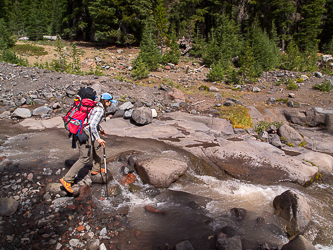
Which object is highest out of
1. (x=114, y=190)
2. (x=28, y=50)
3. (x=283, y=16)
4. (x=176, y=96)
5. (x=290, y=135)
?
(x=283, y=16)

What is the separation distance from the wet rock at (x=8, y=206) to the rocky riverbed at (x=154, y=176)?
0.02 meters

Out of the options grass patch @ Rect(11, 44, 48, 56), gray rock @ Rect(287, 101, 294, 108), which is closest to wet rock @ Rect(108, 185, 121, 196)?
gray rock @ Rect(287, 101, 294, 108)

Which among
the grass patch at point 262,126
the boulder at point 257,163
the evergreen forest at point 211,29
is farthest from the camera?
the evergreen forest at point 211,29

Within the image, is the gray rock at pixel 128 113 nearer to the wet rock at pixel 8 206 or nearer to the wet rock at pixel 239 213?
the wet rock at pixel 8 206

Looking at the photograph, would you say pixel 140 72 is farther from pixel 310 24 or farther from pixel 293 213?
pixel 310 24

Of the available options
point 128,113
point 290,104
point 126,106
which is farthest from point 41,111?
point 290,104

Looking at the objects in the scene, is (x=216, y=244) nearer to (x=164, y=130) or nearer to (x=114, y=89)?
(x=164, y=130)

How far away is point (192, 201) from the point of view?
5.62 meters

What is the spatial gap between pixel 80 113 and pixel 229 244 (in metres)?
4.13

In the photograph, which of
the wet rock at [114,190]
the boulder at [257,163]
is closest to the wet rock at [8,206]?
the wet rock at [114,190]

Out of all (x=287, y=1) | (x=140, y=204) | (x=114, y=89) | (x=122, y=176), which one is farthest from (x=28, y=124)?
(x=287, y=1)

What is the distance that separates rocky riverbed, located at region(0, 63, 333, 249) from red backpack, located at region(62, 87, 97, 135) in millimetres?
1676

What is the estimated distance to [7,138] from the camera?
809 cm

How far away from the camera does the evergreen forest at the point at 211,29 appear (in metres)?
20.1
